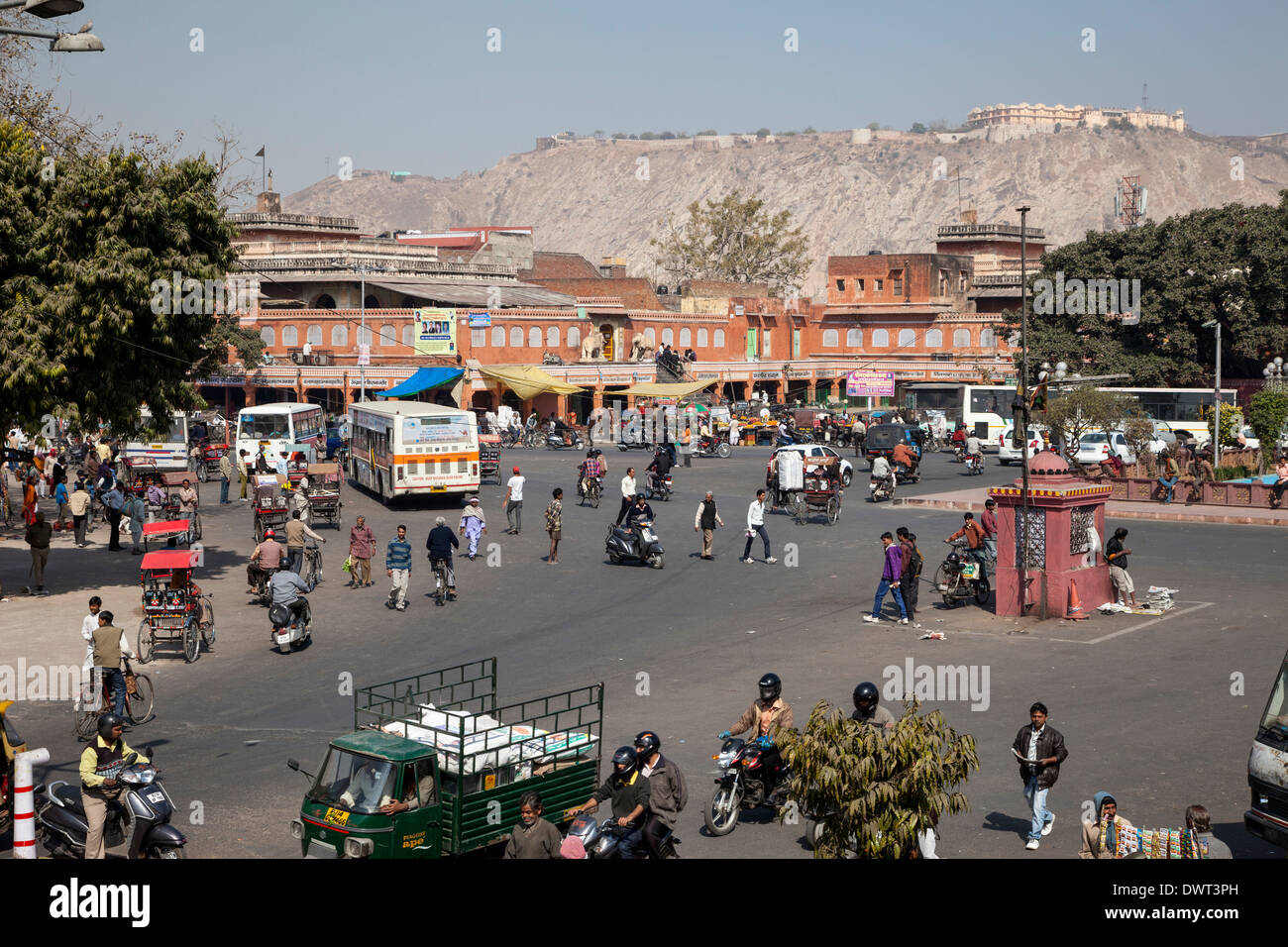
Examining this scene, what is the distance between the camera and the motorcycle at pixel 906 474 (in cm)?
4194

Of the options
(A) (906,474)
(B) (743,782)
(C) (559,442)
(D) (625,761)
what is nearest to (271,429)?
(C) (559,442)

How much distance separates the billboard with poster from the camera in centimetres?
6309

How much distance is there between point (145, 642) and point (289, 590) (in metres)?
2.10

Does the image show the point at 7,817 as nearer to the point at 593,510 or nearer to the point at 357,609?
the point at 357,609

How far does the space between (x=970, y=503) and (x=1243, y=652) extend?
17480 mm

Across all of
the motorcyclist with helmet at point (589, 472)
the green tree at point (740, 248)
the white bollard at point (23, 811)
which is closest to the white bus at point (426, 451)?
the motorcyclist with helmet at point (589, 472)

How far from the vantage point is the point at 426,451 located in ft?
112

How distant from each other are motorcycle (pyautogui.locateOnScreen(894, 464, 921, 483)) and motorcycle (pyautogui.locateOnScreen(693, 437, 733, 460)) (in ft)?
32.3

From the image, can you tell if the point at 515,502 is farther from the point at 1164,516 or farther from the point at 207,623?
the point at 1164,516

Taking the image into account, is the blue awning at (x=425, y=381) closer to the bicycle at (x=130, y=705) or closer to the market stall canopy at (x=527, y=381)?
the market stall canopy at (x=527, y=381)

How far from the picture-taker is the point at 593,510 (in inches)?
1364
